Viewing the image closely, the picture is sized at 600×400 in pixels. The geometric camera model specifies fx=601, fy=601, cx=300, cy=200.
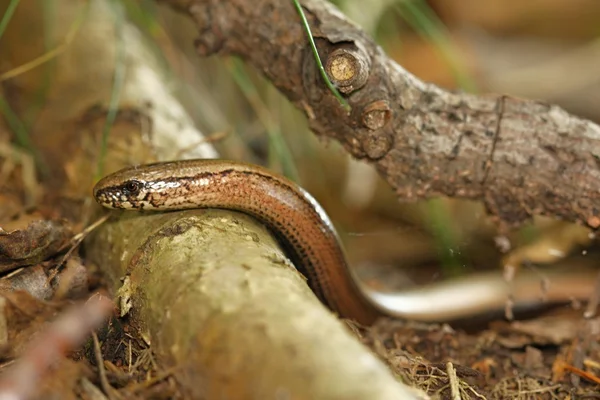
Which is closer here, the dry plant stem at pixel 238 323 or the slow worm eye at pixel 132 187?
the dry plant stem at pixel 238 323

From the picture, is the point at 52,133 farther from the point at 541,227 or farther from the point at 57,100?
the point at 541,227

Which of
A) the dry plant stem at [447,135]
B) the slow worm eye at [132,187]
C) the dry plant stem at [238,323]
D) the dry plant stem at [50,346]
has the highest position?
the dry plant stem at [447,135]

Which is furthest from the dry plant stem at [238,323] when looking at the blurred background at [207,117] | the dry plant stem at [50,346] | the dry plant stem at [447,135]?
the blurred background at [207,117]

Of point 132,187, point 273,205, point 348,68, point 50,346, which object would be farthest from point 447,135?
point 50,346

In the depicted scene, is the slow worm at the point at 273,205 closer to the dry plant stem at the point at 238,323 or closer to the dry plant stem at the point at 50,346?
the dry plant stem at the point at 238,323

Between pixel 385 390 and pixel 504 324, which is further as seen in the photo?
pixel 504 324

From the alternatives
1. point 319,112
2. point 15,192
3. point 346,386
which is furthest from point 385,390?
point 15,192

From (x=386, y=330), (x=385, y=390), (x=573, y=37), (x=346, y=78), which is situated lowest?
(x=386, y=330)
